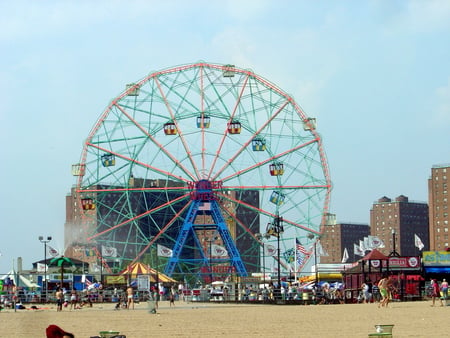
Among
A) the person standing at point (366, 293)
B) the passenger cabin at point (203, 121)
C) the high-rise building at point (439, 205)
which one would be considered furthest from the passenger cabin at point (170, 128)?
the high-rise building at point (439, 205)

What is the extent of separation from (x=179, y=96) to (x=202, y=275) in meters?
14.6

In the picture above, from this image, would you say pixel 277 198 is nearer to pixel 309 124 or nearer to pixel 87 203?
pixel 309 124

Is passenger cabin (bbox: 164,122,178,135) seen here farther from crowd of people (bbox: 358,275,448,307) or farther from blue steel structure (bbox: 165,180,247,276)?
crowd of people (bbox: 358,275,448,307)

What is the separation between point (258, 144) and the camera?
77.2 meters

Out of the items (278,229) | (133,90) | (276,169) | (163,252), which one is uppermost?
(133,90)

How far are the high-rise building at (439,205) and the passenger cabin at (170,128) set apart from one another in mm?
105136

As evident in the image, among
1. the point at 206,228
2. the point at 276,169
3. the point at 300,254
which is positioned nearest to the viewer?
the point at 300,254

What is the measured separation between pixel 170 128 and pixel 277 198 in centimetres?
1030

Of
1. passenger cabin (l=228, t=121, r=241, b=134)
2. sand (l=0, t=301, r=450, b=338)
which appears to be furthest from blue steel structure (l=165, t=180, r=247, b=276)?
sand (l=0, t=301, r=450, b=338)

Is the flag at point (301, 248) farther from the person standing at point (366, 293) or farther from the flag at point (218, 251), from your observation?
the person standing at point (366, 293)

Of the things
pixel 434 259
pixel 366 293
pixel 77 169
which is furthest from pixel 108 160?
pixel 366 293

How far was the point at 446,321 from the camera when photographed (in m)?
29.0

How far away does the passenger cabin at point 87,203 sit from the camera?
77375mm

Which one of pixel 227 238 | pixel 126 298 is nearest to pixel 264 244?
pixel 227 238
